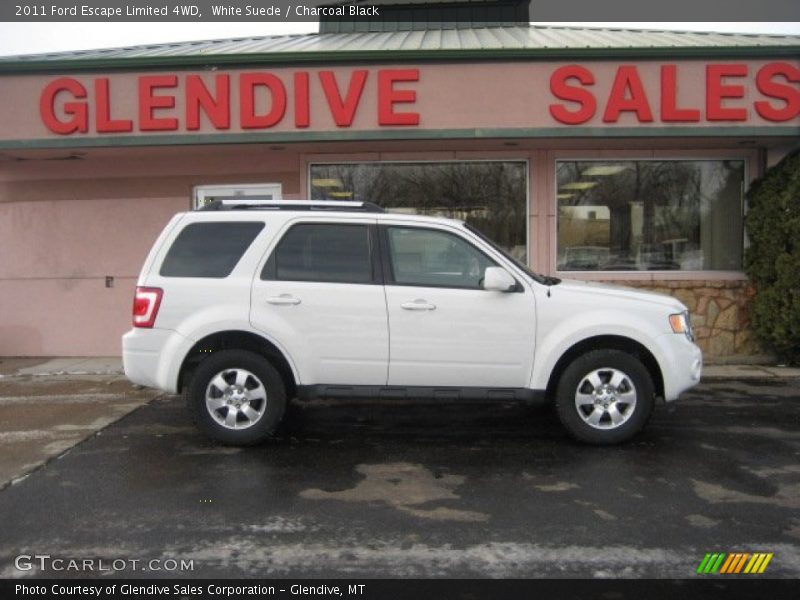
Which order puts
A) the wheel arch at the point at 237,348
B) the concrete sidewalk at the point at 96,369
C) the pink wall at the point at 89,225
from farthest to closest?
the pink wall at the point at 89,225, the concrete sidewalk at the point at 96,369, the wheel arch at the point at 237,348

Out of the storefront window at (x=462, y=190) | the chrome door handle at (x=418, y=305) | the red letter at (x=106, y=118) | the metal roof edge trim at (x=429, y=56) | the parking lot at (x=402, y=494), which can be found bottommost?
the parking lot at (x=402, y=494)

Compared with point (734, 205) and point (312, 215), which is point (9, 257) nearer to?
point (312, 215)

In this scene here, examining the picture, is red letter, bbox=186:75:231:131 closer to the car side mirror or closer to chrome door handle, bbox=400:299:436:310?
chrome door handle, bbox=400:299:436:310

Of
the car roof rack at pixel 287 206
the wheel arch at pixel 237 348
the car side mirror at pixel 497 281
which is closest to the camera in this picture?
the car side mirror at pixel 497 281

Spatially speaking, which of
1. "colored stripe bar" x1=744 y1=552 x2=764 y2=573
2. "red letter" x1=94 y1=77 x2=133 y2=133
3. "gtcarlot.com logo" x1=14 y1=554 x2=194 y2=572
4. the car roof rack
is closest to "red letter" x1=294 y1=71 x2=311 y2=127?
"red letter" x1=94 y1=77 x2=133 y2=133

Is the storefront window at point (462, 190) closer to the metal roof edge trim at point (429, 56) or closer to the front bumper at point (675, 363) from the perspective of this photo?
the metal roof edge trim at point (429, 56)

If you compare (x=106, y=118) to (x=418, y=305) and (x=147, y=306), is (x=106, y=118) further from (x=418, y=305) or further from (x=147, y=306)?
(x=418, y=305)

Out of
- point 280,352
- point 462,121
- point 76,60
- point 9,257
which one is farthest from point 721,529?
point 9,257

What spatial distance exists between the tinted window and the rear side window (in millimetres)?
308

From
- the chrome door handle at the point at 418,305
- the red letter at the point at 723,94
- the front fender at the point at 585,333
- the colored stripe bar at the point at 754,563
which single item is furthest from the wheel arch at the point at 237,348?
the red letter at the point at 723,94

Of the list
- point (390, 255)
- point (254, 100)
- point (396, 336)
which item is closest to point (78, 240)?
point (254, 100)

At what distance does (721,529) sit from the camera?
4.52 m

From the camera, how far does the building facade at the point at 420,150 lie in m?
9.77

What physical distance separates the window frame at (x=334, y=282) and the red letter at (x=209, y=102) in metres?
4.03
